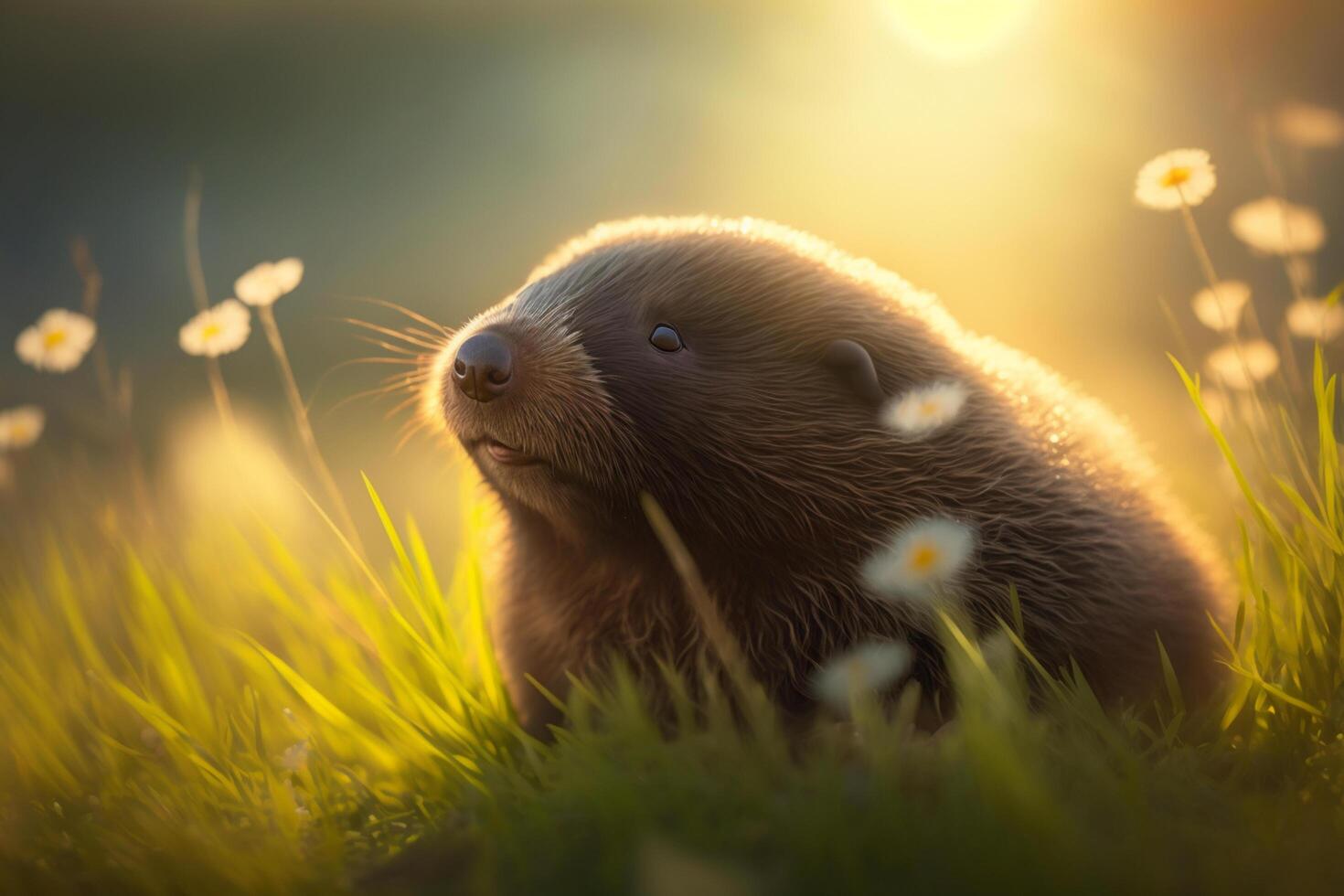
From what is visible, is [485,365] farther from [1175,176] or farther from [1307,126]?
[1307,126]

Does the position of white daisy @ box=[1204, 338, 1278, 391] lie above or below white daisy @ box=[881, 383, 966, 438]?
below

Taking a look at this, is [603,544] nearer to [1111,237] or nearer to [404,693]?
[404,693]

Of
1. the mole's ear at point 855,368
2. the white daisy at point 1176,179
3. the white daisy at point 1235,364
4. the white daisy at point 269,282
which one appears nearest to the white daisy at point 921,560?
the mole's ear at point 855,368

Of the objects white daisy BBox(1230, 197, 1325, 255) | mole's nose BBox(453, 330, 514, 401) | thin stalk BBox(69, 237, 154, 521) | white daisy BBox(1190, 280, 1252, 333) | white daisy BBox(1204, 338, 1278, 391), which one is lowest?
white daisy BBox(1204, 338, 1278, 391)

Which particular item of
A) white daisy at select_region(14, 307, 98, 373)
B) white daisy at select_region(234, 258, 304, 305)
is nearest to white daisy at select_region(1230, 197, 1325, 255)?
white daisy at select_region(234, 258, 304, 305)

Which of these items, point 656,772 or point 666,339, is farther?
point 666,339

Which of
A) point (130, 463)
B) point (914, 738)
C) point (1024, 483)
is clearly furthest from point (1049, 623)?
point (130, 463)

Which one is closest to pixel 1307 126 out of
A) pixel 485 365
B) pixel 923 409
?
pixel 923 409

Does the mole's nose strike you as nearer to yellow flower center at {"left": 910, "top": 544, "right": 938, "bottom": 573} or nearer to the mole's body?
the mole's body

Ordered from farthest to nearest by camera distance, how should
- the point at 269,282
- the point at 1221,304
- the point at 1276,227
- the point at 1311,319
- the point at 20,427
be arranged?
1. the point at 20,427
2. the point at 1276,227
3. the point at 269,282
4. the point at 1311,319
5. the point at 1221,304
